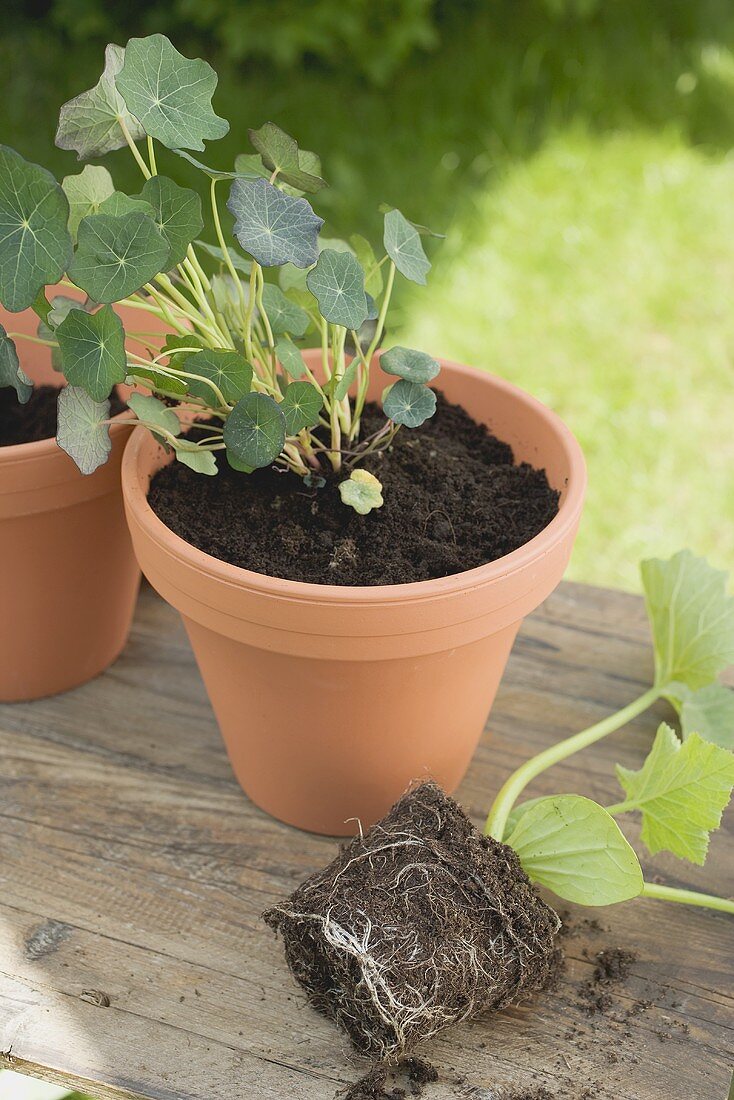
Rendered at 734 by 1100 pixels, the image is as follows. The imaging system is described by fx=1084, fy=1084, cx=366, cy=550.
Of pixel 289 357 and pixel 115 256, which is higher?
pixel 115 256

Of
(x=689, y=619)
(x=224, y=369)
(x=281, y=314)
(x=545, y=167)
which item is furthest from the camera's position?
(x=545, y=167)

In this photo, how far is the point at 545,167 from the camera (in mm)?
2811

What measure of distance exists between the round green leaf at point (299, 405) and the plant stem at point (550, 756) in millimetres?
393

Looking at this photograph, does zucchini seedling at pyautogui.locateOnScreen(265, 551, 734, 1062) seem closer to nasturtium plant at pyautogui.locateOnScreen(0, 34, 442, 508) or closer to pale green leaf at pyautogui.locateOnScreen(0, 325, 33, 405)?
nasturtium plant at pyautogui.locateOnScreen(0, 34, 442, 508)

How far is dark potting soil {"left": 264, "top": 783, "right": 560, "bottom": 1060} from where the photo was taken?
81cm

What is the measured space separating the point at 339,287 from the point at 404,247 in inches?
4.0

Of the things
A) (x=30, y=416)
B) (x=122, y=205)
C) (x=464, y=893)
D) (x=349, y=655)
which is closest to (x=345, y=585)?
(x=349, y=655)

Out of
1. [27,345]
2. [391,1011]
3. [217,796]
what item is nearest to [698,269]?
[27,345]

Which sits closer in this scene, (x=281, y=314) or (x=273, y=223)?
(x=273, y=223)

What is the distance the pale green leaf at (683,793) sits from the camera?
0.91m

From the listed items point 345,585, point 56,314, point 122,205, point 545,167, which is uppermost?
A: point 122,205

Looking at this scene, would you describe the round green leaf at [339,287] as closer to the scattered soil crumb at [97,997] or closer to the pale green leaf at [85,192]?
the pale green leaf at [85,192]

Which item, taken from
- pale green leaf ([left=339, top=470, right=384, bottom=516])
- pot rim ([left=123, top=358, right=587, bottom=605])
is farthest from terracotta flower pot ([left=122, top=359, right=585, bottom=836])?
pale green leaf ([left=339, top=470, right=384, bottom=516])

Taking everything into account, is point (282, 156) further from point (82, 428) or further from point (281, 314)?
point (82, 428)
